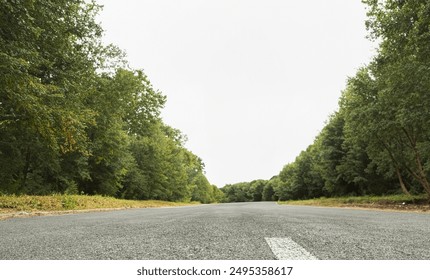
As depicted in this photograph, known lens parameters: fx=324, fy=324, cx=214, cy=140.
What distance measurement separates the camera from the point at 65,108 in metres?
12.1

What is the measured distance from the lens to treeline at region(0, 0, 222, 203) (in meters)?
9.96

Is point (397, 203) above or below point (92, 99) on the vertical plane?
below

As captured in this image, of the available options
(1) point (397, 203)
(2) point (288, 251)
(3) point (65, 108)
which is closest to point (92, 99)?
(3) point (65, 108)

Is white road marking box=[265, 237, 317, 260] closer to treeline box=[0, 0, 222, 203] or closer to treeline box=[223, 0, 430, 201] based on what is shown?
treeline box=[0, 0, 222, 203]

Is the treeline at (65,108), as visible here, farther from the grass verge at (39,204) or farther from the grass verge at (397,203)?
the grass verge at (397,203)

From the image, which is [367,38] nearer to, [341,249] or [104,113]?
[104,113]

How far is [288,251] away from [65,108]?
11.4 m

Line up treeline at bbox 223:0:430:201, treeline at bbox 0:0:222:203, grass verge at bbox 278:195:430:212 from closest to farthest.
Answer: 1. treeline at bbox 0:0:222:203
2. treeline at bbox 223:0:430:201
3. grass verge at bbox 278:195:430:212

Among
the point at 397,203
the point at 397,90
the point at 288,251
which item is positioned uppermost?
the point at 397,90

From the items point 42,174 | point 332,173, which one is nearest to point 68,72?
point 42,174

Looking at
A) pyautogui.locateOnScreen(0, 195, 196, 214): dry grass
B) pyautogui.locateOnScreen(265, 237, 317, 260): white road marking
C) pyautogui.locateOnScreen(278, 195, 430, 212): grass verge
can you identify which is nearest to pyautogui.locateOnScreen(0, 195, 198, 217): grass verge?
pyautogui.locateOnScreen(0, 195, 196, 214): dry grass

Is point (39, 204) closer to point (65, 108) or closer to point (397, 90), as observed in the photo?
point (65, 108)

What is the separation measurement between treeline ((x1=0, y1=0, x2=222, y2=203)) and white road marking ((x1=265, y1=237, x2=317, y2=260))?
332 inches
